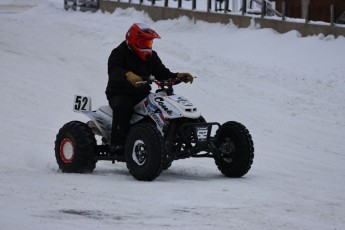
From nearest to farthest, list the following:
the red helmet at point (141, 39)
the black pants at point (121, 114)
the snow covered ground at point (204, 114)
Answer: the snow covered ground at point (204, 114)
the black pants at point (121, 114)
the red helmet at point (141, 39)

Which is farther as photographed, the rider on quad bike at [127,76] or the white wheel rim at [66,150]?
the white wheel rim at [66,150]

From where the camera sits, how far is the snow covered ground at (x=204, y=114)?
9320 millimetres

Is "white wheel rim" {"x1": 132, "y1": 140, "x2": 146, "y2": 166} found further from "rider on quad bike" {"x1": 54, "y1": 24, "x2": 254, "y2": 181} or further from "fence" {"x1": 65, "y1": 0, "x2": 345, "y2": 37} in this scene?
"fence" {"x1": 65, "y1": 0, "x2": 345, "y2": 37}

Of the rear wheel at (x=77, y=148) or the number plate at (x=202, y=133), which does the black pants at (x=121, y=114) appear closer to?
the rear wheel at (x=77, y=148)

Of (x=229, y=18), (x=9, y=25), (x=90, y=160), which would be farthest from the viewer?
(x=9, y=25)

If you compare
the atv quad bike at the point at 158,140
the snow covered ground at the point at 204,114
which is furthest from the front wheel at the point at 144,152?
the snow covered ground at the point at 204,114

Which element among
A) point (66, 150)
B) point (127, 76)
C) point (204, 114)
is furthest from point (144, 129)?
point (204, 114)

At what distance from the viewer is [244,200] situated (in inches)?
406

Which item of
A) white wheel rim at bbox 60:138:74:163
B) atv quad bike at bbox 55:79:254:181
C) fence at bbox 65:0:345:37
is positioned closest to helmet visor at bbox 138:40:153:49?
atv quad bike at bbox 55:79:254:181

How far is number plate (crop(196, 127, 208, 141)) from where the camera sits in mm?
11883

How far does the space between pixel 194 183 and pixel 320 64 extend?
1267 centimetres

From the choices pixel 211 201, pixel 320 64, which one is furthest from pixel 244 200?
pixel 320 64

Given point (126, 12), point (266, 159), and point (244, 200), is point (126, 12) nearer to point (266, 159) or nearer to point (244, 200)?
point (266, 159)

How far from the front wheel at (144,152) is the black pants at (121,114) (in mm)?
451
